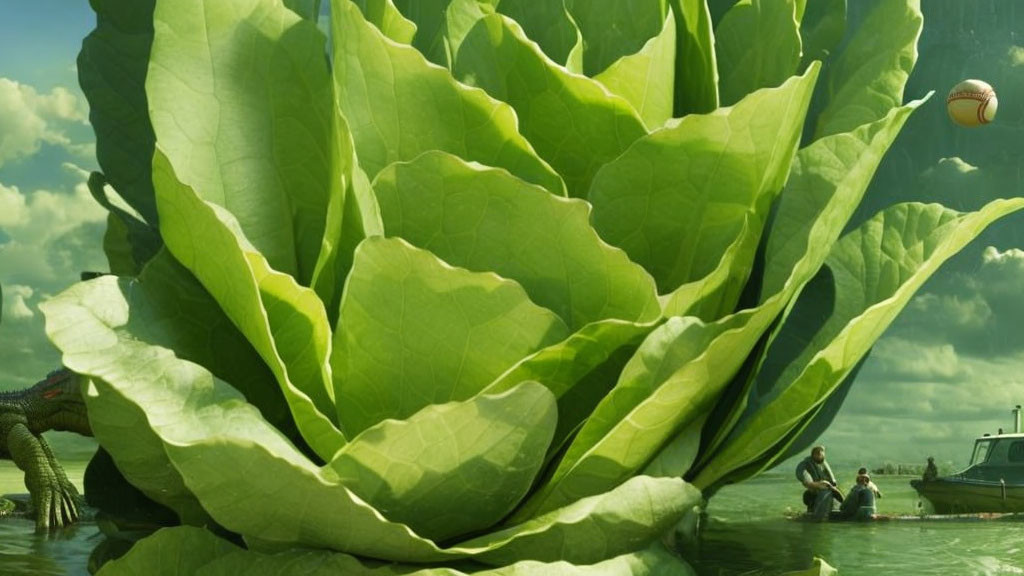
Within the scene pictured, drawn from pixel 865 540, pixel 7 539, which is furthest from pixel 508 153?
pixel 7 539

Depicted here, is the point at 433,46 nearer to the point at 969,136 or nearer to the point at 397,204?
the point at 397,204

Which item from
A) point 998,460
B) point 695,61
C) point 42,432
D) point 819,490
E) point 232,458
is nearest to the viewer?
point 232,458

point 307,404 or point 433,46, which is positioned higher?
point 433,46

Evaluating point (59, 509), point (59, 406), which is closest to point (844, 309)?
point (59, 509)

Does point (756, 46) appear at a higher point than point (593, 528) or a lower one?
Answer: higher

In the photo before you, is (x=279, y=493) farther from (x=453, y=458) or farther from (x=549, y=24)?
(x=549, y=24)

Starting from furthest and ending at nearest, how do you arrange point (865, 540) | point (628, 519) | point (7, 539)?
point (7, 539) < point (865, 540) < point (628, 519)

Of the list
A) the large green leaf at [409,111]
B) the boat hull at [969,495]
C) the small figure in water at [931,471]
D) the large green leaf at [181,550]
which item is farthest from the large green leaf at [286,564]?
→ the small figure in water at [931,471]
